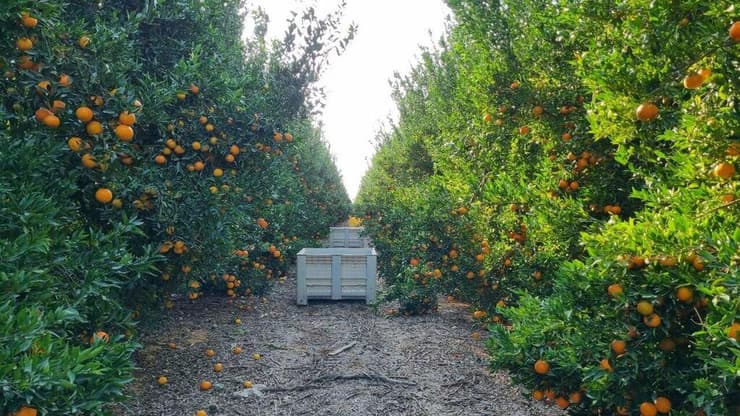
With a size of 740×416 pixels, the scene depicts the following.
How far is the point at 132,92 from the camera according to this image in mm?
3600

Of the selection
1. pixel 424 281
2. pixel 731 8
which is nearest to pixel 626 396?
pixel 731 8

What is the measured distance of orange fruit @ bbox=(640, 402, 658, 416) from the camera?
233 centimetres

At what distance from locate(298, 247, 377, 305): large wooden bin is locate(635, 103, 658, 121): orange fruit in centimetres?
552

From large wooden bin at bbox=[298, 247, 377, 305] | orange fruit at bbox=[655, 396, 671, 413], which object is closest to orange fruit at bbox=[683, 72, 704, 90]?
orange fruit at bbox=[655, 396, 671, 413]

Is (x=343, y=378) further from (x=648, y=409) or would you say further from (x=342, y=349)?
(x=648, y=409)

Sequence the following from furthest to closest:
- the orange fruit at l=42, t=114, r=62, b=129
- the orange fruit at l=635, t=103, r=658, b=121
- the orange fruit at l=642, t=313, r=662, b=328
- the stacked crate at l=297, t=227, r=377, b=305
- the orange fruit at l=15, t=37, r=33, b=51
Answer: the stacked crate at l=297, t=227, r=377, b=305, the orange fruit at l=42, t=114, r=62, b=129, the orange fruit at l=15, t=37, r=33, b=51, the orange fruit at l=635, t=103, r=658, b=121, the orange fruit at l=642, t=313, r=662, b=328

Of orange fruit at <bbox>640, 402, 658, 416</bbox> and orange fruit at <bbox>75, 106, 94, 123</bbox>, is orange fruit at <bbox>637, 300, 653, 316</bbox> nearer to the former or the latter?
orange fruit at <bbox>640, 402, 658, 416</bbox>

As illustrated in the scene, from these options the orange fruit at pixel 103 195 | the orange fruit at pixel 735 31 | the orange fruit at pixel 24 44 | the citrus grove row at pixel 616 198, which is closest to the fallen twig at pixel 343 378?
the citrus grove row at pixel 616 198

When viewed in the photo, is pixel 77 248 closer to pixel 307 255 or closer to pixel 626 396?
pixel 626 396

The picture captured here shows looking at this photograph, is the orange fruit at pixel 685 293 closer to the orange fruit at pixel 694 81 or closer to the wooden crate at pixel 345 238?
the orange fruit at pixel 694 81

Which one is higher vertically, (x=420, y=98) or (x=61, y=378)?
(x=420, y=98)

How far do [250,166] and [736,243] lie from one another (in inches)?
154

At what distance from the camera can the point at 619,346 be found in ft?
7.85

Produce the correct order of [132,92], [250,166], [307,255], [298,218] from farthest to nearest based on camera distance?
1. [298,218]
2. [307,255]
3. [250,166]
4. [132,92]
